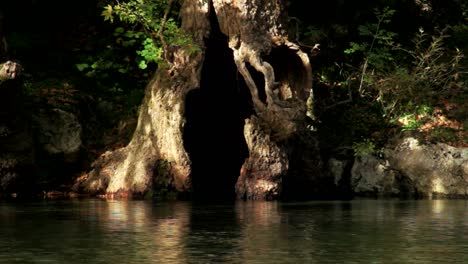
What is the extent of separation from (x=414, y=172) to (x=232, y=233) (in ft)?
41.0

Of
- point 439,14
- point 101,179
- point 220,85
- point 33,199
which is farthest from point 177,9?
point 439,14

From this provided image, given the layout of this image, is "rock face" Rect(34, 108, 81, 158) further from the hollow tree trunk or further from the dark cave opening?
the dark cave opening

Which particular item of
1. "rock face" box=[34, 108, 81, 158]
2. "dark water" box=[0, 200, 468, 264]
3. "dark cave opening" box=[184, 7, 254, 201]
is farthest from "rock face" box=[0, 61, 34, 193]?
"dark cave opening" box=[184, 7, 254, 201]

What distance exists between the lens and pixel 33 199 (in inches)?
816

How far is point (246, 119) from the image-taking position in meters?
21.1

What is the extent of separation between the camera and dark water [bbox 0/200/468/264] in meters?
9.27

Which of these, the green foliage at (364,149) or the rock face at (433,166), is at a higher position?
the green foliage at (364,149)

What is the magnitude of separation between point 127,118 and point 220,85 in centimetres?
298

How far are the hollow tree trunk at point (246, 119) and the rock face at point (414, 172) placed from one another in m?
1.75

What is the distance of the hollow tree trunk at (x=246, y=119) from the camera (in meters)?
21.0

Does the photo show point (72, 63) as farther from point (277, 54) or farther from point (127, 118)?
point (277, 54)

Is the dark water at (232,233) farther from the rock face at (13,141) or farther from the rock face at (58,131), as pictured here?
the rock face at (58,131)

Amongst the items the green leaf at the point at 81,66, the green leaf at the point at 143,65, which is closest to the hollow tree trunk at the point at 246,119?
the green leaf at the point at 143,65

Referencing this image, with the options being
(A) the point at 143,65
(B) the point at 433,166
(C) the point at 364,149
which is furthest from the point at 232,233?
(A) the point at 143,65
